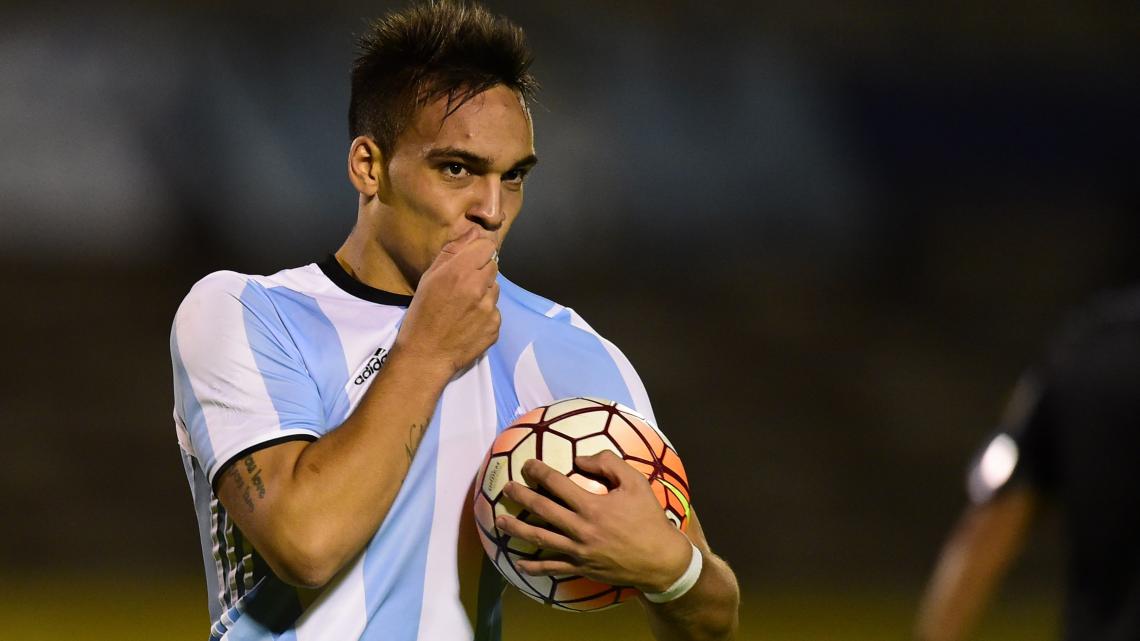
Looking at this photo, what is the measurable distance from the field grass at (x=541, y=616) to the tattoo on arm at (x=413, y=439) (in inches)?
165

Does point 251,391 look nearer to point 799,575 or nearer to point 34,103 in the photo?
point 799,575

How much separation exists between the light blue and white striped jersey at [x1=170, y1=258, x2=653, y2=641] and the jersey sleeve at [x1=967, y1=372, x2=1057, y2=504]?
3.77 ft

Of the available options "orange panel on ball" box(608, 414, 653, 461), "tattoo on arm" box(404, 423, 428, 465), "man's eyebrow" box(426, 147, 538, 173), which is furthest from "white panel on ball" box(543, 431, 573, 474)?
"man's eyebrow" box(426, 147, 538, 173)

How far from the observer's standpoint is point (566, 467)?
2.65 metres

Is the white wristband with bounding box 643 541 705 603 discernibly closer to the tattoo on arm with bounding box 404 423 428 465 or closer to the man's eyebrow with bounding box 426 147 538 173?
the tattoo on arm with bounding box 404 423 428 465

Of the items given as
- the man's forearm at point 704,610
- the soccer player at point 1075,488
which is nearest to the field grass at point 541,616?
the man's forearm at point 704,610

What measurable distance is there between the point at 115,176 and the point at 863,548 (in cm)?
593

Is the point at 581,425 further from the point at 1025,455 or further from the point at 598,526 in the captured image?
the point at 1025,455

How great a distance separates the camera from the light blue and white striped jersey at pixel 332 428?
274 cm

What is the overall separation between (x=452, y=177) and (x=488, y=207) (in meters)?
0.11

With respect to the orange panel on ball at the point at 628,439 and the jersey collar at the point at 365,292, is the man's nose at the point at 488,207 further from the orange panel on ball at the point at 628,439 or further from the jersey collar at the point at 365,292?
the orange panel on ball at the point at 628,439

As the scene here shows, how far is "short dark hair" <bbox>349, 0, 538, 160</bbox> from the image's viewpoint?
309cm

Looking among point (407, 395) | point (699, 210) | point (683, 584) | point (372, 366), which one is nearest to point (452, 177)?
point (372, 366)

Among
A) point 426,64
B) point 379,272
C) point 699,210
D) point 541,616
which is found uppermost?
point 699,210
